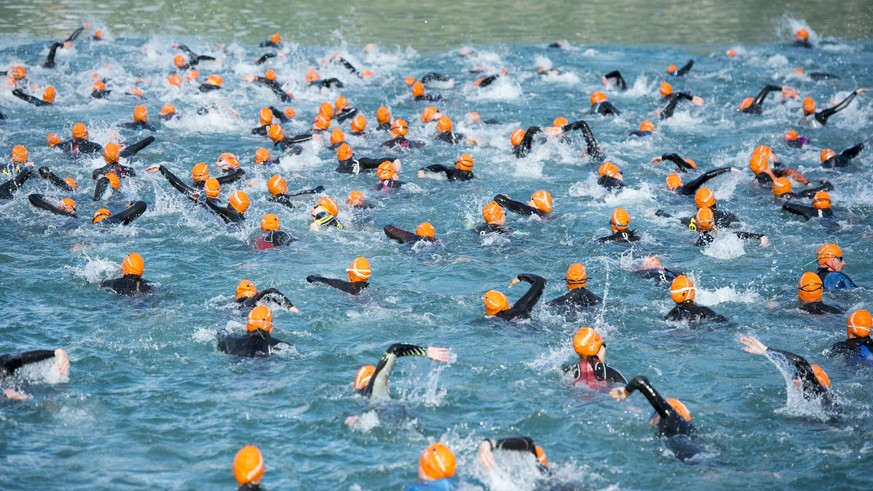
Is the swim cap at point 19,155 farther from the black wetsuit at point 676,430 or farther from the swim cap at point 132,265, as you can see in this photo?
the black wetsuit at point 676,430

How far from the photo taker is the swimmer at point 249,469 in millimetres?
7977

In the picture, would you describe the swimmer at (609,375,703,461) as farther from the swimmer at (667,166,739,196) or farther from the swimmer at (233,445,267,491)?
the swimmer at (667,166,739,196)

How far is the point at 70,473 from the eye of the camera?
9172 mm

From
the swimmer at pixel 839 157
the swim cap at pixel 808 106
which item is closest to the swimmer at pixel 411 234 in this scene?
the swimmer at pixel 839 157

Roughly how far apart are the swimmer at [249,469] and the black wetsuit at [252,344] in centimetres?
322

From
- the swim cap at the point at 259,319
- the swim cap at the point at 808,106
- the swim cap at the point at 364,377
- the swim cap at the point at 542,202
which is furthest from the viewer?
the swim cap at the point at 808,106

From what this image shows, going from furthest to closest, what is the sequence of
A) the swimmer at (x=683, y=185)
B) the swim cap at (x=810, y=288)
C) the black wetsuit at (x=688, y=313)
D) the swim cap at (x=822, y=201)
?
1. the swimmer at (x=683, y=185)
2. the swim cap at (x=822, y=201)
3. the swim cap at (x=810, y=288)
4. the black wetsuit at (x=688, y=313)

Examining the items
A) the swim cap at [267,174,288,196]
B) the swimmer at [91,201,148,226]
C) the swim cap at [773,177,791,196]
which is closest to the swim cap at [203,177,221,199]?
the swim cap at [267,174,288,196]

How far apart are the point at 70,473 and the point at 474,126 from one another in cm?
1588

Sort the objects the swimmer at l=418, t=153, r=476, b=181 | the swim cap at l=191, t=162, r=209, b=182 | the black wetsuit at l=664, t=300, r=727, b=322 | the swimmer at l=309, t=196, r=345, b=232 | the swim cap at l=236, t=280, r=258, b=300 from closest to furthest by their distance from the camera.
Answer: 1. the black wetsuit at l=664, t=300, r=727, b=322
2. the swim cap at l=236, t=280, r=258, b=300
3. the swimmer at l=309, t=196, r=345, b=232
4. the swim cap at l=191, t=162, r=209, b=182
5. the swimmer at l=418, t=153, r=476, b=181

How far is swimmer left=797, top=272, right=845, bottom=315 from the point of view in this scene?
1287 centimetres

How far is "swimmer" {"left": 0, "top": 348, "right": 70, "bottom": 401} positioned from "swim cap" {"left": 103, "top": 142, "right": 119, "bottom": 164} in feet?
28.4

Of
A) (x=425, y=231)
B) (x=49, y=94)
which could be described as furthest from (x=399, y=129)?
(x=49, y=94)

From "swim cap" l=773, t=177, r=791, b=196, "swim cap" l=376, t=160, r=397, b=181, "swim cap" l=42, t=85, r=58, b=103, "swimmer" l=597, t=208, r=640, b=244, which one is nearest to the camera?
"swimmer" l=597, t=208, r=640, b=244
